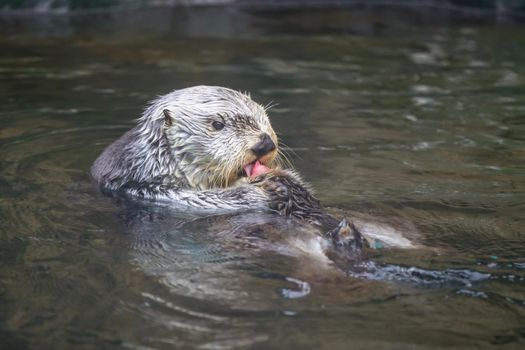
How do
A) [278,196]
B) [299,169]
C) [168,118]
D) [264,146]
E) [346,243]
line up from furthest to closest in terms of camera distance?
[299,169] < [168,118] < [264,146] < [278,196] < [346,243]

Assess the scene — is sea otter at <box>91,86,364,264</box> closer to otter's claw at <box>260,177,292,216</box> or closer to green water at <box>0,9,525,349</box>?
otter's claw at <box>260,177,292,216</box>

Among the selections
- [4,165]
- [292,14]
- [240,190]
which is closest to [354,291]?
[240,190]

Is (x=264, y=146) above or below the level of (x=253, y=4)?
below

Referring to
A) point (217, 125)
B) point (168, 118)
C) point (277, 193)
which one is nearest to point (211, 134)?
point (217, 125)

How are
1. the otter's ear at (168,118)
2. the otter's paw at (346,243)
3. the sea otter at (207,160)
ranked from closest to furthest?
the otter's paw at (346,243)
the sea otter at (207,160)
the otter's ear at (168,118)

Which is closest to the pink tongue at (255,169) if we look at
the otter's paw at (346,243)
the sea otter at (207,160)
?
the sea otter at (207,160)

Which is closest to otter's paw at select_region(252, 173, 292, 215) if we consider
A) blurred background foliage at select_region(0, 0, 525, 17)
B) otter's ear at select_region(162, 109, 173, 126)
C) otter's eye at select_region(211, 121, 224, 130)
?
otter's eye at select_region(211, 121, 224, 130)

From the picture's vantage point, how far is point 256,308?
3.67 metres

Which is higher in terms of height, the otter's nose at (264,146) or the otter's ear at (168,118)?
the otter's ear at (168,118)

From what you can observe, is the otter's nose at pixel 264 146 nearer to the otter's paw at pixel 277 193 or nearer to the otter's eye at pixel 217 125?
the otter's paw at pixel 277 193

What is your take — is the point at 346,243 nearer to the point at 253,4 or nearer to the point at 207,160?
the point at 207,160

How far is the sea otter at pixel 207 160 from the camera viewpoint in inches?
195

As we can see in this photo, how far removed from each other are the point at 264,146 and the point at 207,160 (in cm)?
43

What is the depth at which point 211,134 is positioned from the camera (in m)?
5.17
